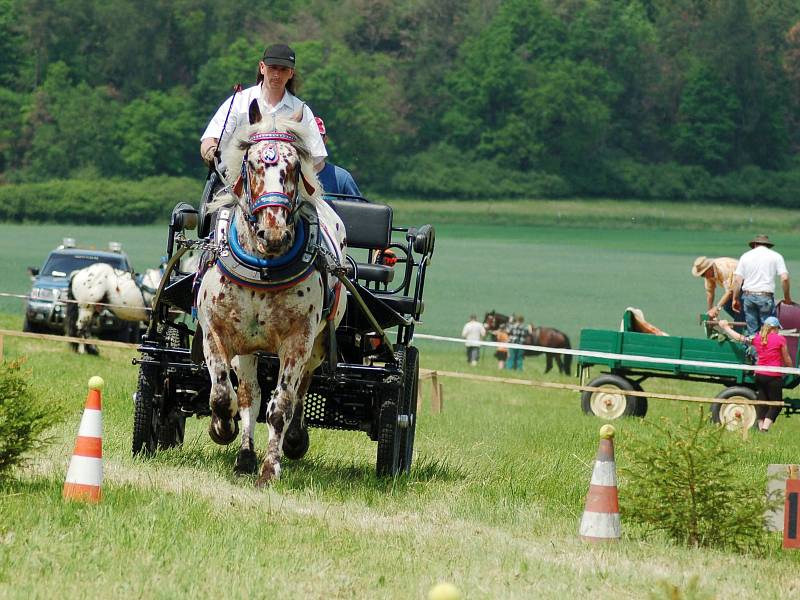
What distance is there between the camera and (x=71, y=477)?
7.36 meters

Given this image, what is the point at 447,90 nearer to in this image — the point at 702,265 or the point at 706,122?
the point at 706,122

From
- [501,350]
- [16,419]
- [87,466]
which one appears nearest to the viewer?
[87,466]

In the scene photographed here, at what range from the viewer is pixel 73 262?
29109 mm

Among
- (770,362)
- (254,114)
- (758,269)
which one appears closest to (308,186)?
(254,114)

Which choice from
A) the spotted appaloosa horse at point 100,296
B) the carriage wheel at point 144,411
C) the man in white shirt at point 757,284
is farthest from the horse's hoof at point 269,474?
the spotted appaloosa horse at point 100,296

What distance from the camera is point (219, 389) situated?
28.8 feet

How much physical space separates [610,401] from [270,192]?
10880mm

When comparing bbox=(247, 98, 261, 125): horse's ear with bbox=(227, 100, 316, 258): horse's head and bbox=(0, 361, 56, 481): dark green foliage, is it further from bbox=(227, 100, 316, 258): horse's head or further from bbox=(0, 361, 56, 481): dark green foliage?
bbox=(0, 361, 56, 481): dark green foliage

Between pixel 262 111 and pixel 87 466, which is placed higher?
pixel 262 111

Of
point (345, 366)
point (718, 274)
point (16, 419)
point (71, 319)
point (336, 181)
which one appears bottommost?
point (16, 419)

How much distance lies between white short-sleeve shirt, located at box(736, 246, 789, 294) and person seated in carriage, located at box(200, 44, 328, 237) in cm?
947

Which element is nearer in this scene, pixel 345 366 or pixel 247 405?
pixel 247 405

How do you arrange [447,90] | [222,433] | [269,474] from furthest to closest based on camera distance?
[447,90]
[222,433]
[269,474]

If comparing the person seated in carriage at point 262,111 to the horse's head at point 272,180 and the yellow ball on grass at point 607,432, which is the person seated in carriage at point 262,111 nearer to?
the horse's head at point 272,180
